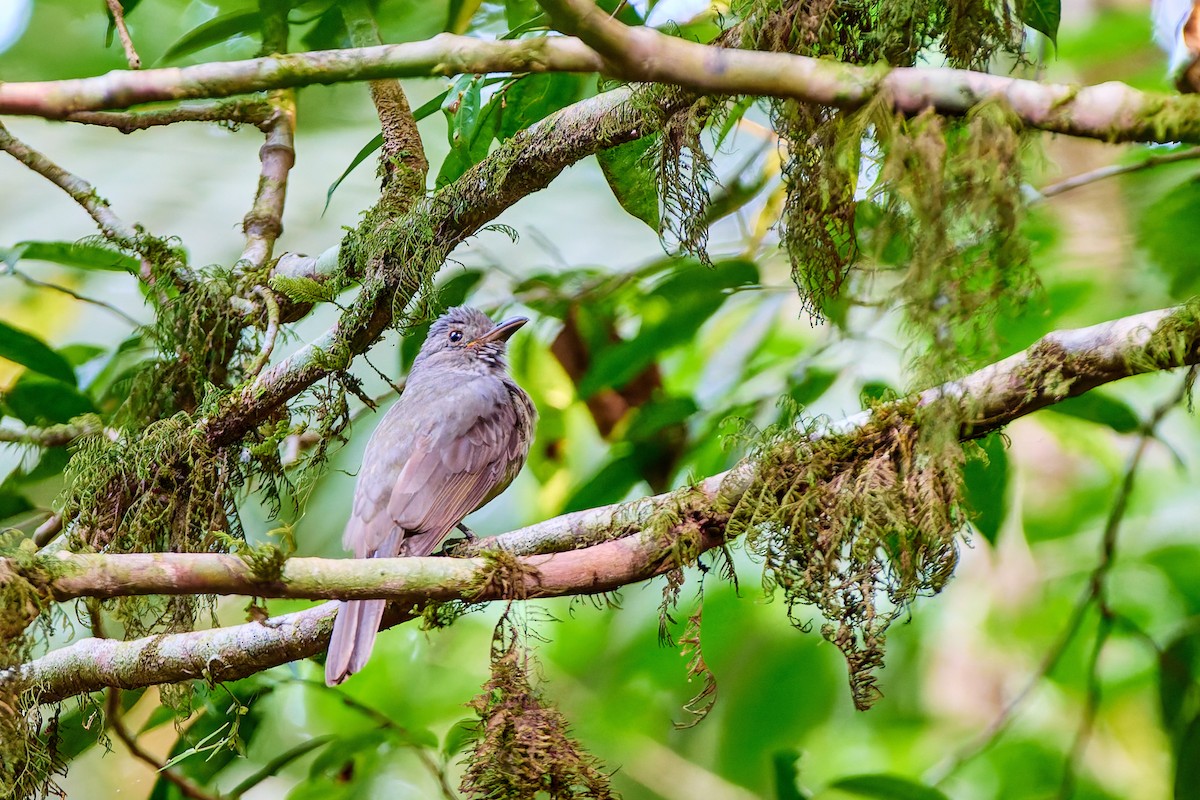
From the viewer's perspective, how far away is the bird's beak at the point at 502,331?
3.56 meters

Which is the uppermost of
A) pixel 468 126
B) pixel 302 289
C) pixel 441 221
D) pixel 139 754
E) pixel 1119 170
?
pixel 1119 170

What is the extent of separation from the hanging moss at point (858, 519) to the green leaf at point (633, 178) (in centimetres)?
76

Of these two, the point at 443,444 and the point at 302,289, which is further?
the point at 443,444

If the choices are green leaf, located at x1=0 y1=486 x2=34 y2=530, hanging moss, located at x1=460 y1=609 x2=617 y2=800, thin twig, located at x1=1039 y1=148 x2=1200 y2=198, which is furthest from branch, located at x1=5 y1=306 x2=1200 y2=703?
thin twig, located at x1=1039 y1=148 x2=1200 y2=198

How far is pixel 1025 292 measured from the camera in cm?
164

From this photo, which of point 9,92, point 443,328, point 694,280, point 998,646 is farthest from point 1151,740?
point 9,92

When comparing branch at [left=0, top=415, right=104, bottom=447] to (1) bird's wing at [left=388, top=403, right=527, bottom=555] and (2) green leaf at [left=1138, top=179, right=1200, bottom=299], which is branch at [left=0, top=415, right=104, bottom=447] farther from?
(2) green leaf at [left=1138, top=179, right=1200, bottom=299]

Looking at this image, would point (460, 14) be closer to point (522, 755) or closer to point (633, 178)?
point (633, 178)

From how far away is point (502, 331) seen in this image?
3588mm

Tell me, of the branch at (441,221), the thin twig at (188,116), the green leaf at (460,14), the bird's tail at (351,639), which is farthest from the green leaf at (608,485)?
the thin twig at (188,116)

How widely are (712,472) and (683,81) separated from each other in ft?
5.91

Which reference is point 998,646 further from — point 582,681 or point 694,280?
point 694,280

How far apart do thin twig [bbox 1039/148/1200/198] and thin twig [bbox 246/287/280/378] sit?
6.50 ft

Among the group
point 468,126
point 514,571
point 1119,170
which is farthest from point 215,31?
point 1119,170
